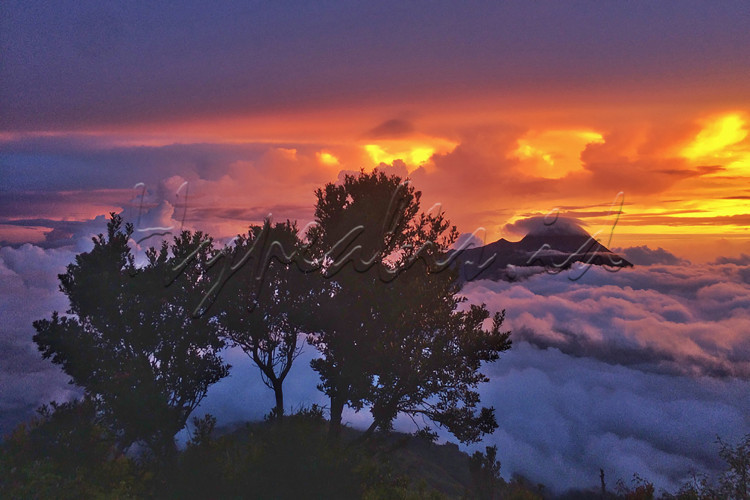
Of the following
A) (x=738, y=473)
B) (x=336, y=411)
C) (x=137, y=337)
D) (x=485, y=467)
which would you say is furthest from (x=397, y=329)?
(x=485, y=467)

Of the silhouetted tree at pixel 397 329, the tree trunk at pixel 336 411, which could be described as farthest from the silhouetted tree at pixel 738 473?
the tree trunk at pixel 336 411

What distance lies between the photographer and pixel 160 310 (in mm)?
29016

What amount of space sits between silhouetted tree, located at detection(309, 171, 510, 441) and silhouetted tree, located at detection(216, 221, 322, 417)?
1438mm

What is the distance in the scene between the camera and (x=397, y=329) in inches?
1054

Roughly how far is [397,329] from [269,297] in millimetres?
7665

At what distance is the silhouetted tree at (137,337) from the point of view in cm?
2656

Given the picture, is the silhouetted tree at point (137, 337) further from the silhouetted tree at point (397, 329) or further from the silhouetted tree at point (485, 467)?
the silhouetted tree at point (485, 467)

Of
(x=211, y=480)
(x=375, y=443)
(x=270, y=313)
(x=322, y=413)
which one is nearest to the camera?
(x=211, y=480)

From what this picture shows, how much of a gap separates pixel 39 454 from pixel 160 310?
9141 mm

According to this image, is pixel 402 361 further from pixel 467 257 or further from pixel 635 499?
pixel 635 499

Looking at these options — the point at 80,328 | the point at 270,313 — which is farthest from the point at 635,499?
the point at 80,328

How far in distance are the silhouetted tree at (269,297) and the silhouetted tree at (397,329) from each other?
4.72 ft

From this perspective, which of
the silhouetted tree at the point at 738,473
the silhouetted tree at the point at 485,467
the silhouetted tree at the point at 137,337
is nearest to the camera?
the silhouetted tree at the point at 137,337

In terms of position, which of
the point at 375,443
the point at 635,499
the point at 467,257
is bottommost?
the point at 635,499
